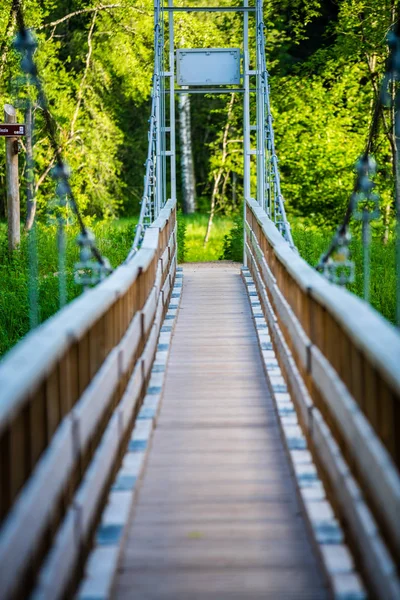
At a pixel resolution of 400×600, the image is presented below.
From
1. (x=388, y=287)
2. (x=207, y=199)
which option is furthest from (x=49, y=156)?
(x=207, y=199)

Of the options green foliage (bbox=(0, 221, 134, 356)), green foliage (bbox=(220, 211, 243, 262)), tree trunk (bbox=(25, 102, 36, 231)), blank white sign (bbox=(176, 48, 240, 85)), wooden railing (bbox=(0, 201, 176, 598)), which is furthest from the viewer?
tree trunk (bbox=(25, 102, 36, 231))

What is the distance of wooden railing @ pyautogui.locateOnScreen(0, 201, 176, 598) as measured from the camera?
2.38m

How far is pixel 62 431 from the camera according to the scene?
9.55ft

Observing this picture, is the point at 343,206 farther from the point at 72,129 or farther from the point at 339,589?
the point at 339,589

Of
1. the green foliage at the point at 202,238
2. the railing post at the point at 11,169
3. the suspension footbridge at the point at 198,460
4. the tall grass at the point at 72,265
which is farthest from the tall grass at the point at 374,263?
the suspension footbridge at the point at 198,460

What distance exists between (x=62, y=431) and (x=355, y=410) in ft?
2.71

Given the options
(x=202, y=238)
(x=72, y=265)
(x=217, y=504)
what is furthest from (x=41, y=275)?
(x=217, y=504)

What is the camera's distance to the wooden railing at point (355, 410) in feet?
8.45

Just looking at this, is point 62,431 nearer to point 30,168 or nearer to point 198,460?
point 198,460

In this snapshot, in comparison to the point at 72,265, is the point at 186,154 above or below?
above

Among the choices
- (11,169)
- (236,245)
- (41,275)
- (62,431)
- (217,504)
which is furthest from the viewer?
(236,245)

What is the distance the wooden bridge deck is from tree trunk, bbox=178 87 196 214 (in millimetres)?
18211

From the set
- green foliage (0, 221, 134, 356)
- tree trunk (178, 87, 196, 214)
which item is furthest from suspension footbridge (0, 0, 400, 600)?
tree trunk (178, 87, 196, 214)

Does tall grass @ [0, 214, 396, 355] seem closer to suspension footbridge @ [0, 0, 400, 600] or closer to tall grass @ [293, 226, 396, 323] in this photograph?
tall grass @ [293, 226, 396, 323]
